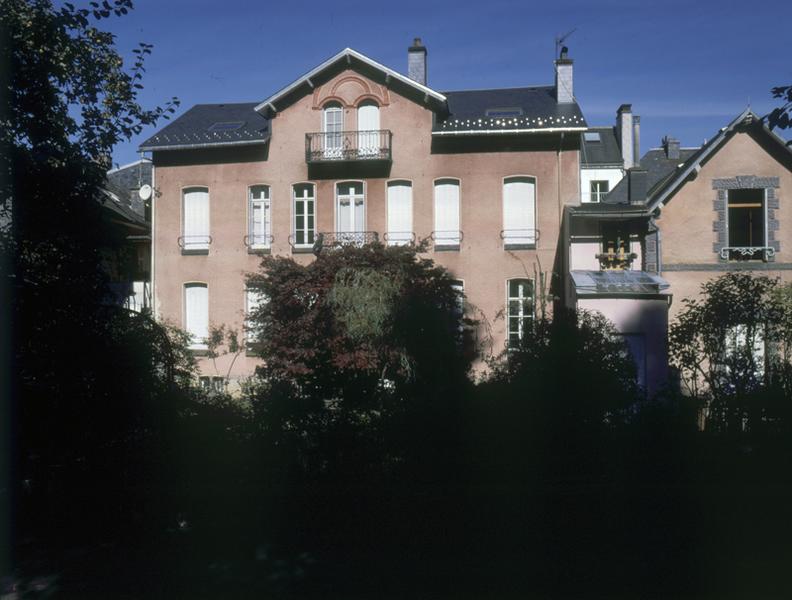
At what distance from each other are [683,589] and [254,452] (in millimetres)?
4990

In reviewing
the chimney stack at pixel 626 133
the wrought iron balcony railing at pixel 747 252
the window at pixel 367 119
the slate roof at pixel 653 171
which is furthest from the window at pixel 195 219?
the chimney stack at pixel 626 133

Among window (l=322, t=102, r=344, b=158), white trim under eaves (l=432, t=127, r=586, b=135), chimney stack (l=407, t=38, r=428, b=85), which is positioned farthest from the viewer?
chimney stack (l=407, t=38, r=428, b=85)

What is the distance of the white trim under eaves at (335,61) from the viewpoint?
20.6 meters

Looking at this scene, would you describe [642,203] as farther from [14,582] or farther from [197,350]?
[14,582]

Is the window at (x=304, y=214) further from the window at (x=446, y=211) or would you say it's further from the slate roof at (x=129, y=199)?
the slate roof at (x=129, y=199)

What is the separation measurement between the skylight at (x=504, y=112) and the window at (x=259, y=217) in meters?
7.16

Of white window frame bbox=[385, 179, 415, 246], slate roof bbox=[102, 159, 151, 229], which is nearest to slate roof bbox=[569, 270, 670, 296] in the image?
white window frame bbox=[385, 179, 415, 246]

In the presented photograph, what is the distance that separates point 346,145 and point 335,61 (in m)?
2.51

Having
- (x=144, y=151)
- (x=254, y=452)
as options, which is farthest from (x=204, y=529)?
(x=144, y=151)

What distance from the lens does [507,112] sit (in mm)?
21516

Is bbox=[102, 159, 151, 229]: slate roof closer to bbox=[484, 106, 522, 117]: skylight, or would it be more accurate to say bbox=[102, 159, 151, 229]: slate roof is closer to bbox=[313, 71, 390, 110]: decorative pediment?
bbox=[313, 71, 390, 110]: decorative pediment

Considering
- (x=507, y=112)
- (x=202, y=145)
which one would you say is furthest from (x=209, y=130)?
(x=507, y=112)

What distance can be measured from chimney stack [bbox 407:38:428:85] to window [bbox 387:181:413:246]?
433cm

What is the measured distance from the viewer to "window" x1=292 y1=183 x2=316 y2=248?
21.7 meters
